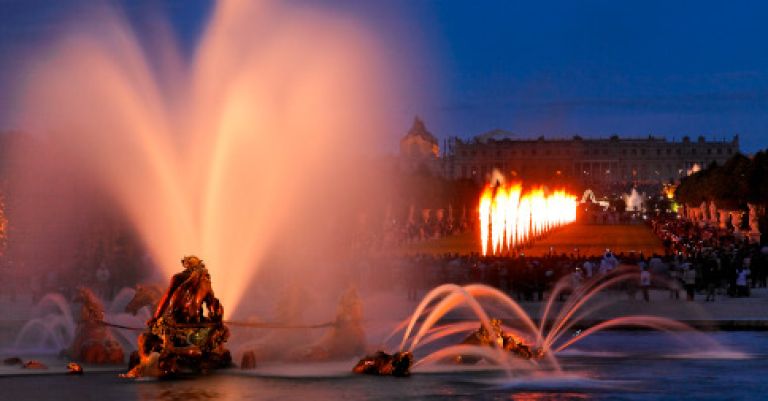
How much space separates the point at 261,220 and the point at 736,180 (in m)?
56.2

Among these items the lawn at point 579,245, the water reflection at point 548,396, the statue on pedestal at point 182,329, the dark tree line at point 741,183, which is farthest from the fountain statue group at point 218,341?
the dark tree line at point 741,183

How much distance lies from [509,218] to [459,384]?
55.2 m

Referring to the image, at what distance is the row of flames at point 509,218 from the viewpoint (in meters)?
62.9

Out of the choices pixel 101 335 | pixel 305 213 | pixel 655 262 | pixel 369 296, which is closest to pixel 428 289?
pixel 369 296

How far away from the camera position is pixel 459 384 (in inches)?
661

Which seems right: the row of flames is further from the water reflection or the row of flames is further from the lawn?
the water reflection

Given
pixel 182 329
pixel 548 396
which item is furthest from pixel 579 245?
pixel 548 396

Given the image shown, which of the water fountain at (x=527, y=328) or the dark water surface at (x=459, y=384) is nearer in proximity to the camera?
the dark water surface at (x=459, y=384)

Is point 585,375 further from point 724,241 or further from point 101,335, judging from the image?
point 724,241

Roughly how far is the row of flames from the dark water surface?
38968mm

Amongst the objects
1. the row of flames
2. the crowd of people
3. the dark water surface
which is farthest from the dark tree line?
the dark water surface

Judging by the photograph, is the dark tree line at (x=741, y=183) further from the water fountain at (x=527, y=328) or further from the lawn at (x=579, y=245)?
the water fountain at (x=527, y=328)

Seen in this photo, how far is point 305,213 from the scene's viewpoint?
71.1m

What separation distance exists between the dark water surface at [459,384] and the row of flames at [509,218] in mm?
38968
